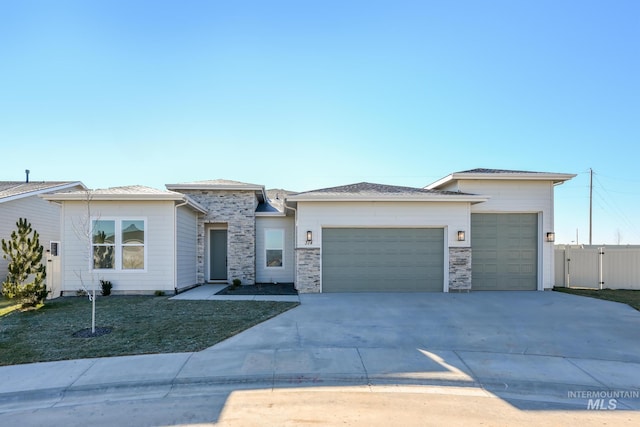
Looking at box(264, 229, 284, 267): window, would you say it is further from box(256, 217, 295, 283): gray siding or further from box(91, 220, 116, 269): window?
box(91, 220, 116, 269): window

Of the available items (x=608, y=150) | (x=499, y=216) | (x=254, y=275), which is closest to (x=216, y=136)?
(x=254, y=275)

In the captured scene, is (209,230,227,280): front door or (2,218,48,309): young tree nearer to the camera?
(2,218,48,309): young tree

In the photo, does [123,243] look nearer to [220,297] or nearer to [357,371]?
[220,297]

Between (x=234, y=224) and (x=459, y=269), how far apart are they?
845 cm

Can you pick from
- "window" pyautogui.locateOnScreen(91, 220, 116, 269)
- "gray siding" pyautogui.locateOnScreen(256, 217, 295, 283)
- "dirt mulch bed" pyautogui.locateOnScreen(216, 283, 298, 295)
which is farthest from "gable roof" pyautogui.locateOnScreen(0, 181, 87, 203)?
"gray siding" pyautogui.locateOnScreen(256, 217, 295, 283)

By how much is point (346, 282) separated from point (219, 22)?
9.20 meters

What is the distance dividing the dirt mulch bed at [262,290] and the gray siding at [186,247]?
1458 mm

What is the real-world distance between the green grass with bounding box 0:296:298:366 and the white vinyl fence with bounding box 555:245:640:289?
11.0m

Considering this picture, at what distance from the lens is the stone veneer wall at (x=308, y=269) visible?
36.8 feet

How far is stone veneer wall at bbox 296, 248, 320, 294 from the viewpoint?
1123cm

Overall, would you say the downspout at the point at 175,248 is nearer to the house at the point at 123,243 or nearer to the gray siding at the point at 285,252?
the house at the point at 123,243

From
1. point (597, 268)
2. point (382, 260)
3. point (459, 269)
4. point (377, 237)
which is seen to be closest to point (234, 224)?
point (377, 237)

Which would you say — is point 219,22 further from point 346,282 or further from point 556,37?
point 556,37

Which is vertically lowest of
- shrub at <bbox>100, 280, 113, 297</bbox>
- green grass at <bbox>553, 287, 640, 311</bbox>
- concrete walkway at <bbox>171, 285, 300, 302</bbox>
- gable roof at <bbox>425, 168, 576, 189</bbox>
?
green grass at <bbox>553, 287, 640, 311</bbox>
